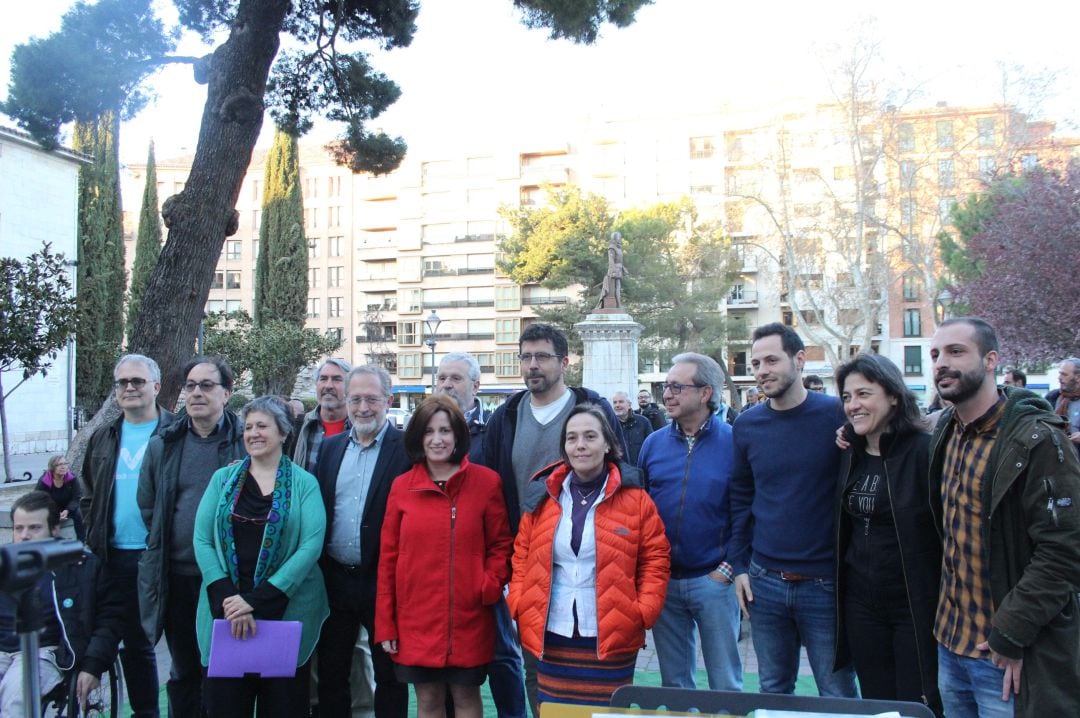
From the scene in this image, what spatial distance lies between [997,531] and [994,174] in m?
23.3

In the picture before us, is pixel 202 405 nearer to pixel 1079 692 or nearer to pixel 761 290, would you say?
pixel 1079 692

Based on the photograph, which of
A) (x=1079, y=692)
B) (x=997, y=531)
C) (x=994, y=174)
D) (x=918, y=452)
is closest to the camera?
(x=1079, y=692)

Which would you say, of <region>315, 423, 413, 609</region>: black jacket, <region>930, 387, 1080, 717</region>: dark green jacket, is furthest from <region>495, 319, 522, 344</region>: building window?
<region>930, 387, 1080, 717</region>: dark green jacket

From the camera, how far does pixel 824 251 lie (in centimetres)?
3209

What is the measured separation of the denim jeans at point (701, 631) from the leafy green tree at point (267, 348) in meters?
24.9

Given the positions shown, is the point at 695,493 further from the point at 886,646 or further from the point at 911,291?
the point at 911,291

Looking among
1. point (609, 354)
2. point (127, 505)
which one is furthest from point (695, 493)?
point (609, 354)

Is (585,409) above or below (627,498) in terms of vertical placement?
above

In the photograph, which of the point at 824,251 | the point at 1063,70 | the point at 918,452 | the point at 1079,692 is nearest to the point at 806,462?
the point at 918,452

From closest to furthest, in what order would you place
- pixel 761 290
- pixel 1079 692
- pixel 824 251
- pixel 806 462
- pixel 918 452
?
pixel 1079 692
pixel 918 452
pixel 806 462
pixel 824 251
pixel 761 290

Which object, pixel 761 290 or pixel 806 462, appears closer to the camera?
pixel 806 462

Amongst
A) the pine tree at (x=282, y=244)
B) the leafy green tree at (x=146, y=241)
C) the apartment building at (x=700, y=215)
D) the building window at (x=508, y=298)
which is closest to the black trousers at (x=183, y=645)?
the apartment building at (x=700, y=215)

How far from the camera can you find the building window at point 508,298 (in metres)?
54.0

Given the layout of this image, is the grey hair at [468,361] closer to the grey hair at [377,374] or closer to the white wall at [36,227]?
the grey hair at [377,374]
